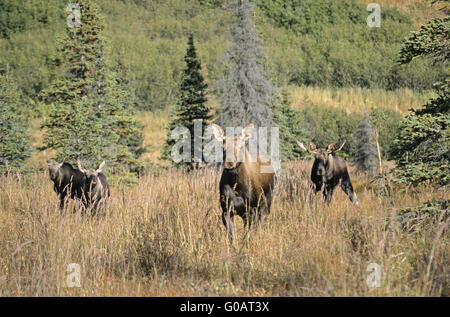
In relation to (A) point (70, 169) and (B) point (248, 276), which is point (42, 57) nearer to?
(A) point (70, 169)

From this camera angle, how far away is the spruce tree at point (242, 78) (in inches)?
626

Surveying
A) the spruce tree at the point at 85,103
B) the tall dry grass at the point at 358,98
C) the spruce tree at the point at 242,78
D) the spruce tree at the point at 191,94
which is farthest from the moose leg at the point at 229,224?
the tall dry grass at the point at 358,98

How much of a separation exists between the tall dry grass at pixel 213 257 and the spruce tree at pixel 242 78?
Result: 35.7ft

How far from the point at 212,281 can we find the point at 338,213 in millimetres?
2745

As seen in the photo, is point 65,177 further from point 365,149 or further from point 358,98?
point 358,98

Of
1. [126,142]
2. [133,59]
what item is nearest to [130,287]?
[126,142]

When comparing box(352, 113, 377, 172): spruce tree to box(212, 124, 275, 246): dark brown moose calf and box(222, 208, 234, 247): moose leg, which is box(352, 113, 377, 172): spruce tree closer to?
box(212, 124, 275, 246): dark brown moose calf

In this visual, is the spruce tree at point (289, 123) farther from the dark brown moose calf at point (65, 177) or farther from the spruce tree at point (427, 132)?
the spruce tree at point (427, 132)

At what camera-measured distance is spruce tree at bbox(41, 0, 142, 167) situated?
41.0 ft

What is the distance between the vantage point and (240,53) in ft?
52.9

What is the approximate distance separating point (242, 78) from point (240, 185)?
36.5ft

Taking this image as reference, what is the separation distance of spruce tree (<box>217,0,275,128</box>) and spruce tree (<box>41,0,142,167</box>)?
13.6 feet

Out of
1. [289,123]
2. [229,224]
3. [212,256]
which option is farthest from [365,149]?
[212,256]

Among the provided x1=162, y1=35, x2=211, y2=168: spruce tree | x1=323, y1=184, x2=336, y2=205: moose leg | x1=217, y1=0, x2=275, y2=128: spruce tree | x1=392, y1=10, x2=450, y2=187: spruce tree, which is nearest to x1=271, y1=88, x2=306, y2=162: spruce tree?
x1=217, y1=0, x2=275, y2=128: spruce tree
